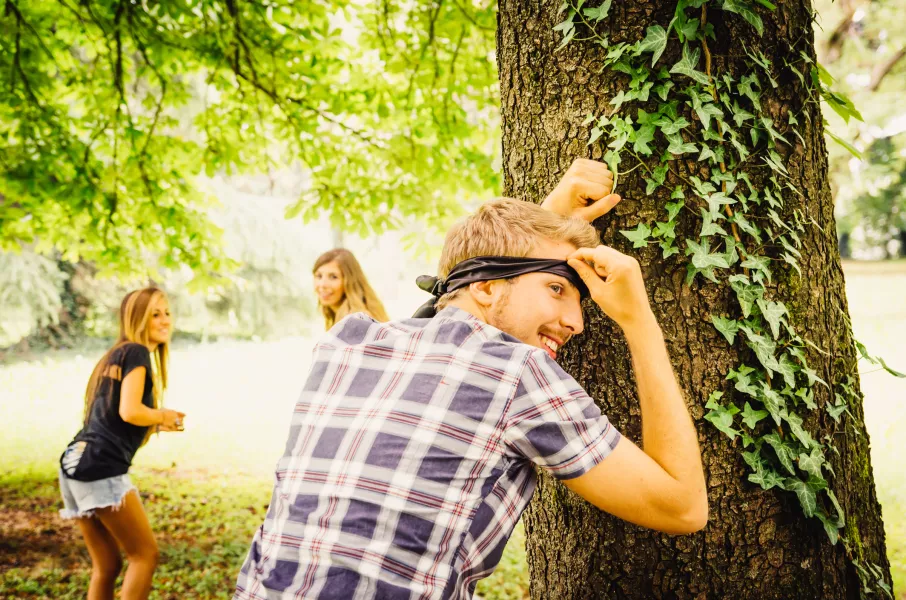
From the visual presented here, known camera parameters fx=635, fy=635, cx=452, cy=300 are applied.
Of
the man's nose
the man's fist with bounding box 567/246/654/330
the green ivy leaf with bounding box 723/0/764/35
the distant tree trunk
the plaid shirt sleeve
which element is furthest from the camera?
the distant tree trunk

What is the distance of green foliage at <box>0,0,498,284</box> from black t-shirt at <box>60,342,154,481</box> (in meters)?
2.13

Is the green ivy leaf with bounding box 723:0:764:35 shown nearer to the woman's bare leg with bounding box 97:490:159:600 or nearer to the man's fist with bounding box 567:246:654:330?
the man's fist with bounding box 567:246:654:330

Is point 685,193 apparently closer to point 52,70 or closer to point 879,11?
point 52,70

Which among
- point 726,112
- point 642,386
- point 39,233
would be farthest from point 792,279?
point 39,233

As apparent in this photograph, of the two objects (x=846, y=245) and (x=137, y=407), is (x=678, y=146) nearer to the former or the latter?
(x=137, y=407)

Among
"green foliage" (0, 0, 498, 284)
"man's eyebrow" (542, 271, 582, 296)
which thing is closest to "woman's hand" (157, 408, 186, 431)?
"green foliage" (0, 0, 498, 284)

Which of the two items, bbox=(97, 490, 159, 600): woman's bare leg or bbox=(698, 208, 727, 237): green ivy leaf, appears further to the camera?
bbox=(97, 490, 159, 600): woman's bare leg

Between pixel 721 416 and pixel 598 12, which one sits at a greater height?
pixel 598 12

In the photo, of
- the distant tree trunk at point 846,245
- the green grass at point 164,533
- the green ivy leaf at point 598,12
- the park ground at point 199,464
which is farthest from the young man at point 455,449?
the distant tree trunk at point 846,245

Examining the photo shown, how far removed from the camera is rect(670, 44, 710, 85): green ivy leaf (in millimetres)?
1981

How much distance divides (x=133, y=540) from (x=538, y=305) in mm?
3702

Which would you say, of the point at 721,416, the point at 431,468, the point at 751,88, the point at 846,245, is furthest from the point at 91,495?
the point at 846,245

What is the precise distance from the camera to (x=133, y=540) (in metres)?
4.18

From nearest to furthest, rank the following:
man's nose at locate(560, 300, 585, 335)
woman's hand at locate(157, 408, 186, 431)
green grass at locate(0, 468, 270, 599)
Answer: man's nose at locate(560, 300, 585, 335), woman's hand at locate(157, 408, 186, 431), green grass at locate(0, 468, 270, 599)
